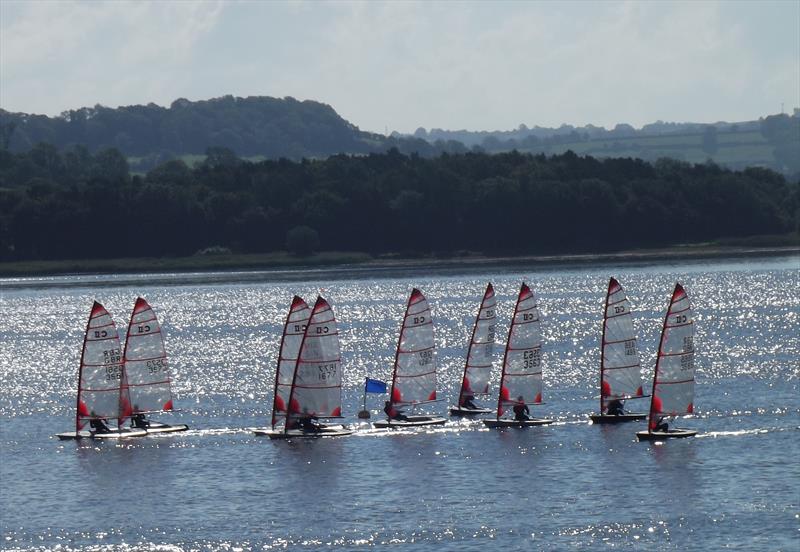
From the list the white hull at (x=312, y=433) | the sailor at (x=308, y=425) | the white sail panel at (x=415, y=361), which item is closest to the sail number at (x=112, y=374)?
the white hull at (x=312, y=433)

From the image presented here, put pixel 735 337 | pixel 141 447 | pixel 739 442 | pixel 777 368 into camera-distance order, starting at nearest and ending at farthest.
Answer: pixel 739 442 → pixel 141 447 → pixel 777 368 → pixel 735 337

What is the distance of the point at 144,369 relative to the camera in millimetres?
92438

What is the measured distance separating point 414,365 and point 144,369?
1631cm

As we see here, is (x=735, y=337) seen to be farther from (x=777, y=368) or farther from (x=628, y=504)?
(x=628, y=504)

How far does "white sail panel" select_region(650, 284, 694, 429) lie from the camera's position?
8094cm

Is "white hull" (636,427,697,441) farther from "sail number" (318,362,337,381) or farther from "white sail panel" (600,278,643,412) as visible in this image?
"sail number" (318,362,337,381)

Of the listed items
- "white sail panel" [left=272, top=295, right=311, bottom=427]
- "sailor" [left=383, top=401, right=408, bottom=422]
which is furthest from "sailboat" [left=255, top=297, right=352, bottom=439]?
"sailor" [left=383, top=401, right=408, bottom=422]

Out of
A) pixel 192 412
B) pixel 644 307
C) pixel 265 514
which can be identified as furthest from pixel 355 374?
pixel 644 307

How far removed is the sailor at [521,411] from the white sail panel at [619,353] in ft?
14.6

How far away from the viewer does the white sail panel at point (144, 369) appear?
91.9m

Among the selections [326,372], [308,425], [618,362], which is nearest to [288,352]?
[326,372]

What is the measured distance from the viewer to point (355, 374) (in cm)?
12319

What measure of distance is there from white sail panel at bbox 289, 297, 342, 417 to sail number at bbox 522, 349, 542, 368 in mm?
10866

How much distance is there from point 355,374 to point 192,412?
2254 centimetres
